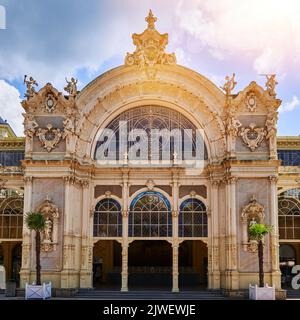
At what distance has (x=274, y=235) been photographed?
34.3 metres

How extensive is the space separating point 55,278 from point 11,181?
26.1 feet

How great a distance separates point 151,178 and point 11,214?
10.7 meters

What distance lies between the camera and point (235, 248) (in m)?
34.2

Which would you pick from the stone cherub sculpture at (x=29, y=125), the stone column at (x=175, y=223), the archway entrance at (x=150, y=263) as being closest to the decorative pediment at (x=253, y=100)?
the stone column at (x=175, y=223)

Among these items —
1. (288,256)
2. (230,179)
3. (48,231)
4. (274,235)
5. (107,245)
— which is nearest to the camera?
(274,235)

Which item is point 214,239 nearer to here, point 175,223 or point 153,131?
point 175,223

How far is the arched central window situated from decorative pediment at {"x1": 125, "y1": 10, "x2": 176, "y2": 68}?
373 inches

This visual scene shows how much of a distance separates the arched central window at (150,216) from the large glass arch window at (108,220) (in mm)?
934

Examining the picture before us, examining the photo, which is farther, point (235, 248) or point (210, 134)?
point (210, 134)

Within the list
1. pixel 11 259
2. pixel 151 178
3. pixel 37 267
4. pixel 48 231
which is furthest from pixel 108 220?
pixel 11 259

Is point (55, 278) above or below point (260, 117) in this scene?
below

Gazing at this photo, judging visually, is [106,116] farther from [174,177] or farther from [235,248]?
[235,248]
